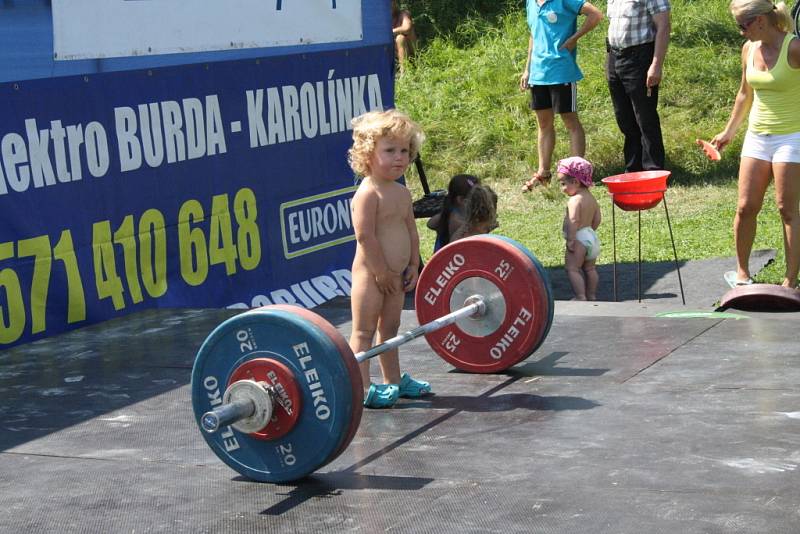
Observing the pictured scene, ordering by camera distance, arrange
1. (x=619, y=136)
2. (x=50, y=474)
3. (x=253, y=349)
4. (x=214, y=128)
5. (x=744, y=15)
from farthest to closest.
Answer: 1. (x=619, y=136)
2. (x=214, y=128)
3. (x=744, y=15)
4. (x=50, y=474)
5. (x=253, y=349)

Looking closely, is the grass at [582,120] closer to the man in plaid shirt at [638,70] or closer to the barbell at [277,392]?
the man in plaid shirt at [638,70]

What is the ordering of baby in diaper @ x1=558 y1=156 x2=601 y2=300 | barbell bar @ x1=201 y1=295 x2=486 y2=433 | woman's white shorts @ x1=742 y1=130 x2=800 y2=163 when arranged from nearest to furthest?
barbell bar @ x1=201 y1=295 x2=486 y2=433
woman's white shorts @ x1=742 y1=130 x2=800 y2=163
baby in diaper @ x1=558 y1=156 x2=601 y2=300

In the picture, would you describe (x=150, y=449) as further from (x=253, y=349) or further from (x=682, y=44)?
(x=682, y=44)

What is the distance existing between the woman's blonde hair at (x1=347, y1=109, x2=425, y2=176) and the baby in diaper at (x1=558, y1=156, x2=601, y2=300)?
3.05 meters

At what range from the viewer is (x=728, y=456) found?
4.31 metres

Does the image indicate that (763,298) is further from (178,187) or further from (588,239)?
(178,187)

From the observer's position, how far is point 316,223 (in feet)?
28.6

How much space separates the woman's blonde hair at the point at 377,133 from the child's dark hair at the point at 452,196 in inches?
116

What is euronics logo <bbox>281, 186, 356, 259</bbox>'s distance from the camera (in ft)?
27.7

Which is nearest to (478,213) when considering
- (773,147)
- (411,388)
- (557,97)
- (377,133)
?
(773,147)

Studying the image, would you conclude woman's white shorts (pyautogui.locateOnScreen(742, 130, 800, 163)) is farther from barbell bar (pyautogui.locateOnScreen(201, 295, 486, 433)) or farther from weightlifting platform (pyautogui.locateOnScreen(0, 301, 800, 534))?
barbell bar (pyautogui.locateOnScreen(201, 295, 486, 433))

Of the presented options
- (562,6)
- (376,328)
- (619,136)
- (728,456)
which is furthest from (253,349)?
(619,136)

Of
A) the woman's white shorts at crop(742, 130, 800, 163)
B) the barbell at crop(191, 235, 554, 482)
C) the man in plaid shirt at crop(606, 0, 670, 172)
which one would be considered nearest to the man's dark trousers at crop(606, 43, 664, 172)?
the man in plaid shirt at crop(606, 0, 670, 172)

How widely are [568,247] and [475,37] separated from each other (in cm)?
845
